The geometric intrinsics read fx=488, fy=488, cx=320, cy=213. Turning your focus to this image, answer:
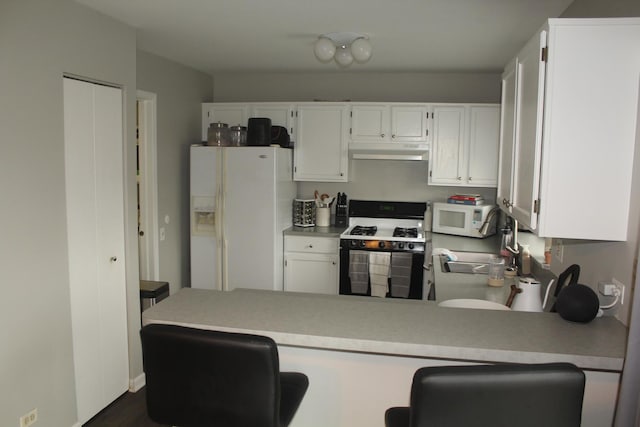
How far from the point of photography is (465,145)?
14.8 feet

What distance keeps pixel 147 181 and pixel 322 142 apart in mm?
1635

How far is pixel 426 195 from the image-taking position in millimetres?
4949

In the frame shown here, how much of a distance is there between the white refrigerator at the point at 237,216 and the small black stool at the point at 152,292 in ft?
1.94

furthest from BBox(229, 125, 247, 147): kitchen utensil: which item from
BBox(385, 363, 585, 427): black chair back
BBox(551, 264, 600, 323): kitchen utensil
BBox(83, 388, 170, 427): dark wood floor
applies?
BBox(385, 363, 585, 427): black chair back

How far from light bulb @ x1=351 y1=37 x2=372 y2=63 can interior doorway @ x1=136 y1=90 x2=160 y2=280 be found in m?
1.77

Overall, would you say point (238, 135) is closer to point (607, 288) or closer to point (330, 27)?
point (330, 27)

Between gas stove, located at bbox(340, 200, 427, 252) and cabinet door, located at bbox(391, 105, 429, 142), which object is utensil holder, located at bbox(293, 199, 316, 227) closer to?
gas stove, located at bbox(340, 200, 427, 252)

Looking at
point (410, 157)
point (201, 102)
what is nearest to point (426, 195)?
point (410, 157)

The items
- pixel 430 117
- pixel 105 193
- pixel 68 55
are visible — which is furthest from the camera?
pixel 430 117

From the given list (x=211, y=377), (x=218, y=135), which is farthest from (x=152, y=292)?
(x=211, y=377)

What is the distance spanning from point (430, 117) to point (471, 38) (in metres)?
1.24

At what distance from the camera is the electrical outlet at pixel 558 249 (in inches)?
101

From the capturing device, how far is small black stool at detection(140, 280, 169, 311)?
3.77 m

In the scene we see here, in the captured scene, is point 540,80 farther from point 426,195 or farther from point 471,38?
point 426,195
